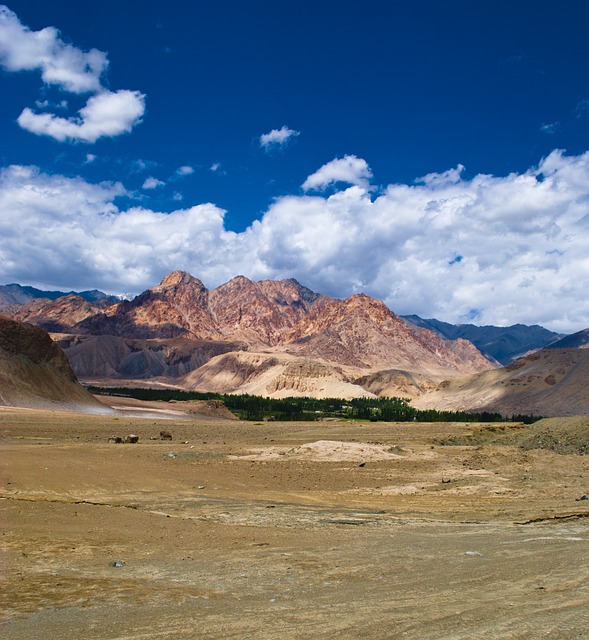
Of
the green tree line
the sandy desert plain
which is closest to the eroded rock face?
the green tree line

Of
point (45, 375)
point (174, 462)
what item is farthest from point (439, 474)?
point (45, 375)

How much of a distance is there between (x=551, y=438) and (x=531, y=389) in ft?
258

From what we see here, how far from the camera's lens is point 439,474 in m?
25.8

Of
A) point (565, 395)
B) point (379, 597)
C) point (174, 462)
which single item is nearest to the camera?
point (379, 597)

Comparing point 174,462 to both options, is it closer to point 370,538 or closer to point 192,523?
point 192,523

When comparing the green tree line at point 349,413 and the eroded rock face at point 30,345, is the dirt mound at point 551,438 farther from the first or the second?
the eroded rock face at point 30,345

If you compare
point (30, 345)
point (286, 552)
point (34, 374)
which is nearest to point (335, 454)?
point (286, 552)

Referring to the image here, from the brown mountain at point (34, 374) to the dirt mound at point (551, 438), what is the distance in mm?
52664

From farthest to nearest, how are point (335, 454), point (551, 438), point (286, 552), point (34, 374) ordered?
point (34, 374) < point (551, 438) < point (335, 454) < point (286, 552)

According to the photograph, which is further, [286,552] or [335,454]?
[335,454]

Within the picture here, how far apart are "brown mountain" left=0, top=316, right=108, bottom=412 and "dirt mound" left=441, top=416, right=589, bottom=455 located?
52.7 m

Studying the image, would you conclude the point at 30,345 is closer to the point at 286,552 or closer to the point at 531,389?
the point at 286,552

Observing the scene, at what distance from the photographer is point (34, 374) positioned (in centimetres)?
7544

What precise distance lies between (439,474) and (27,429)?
34.5 metres
